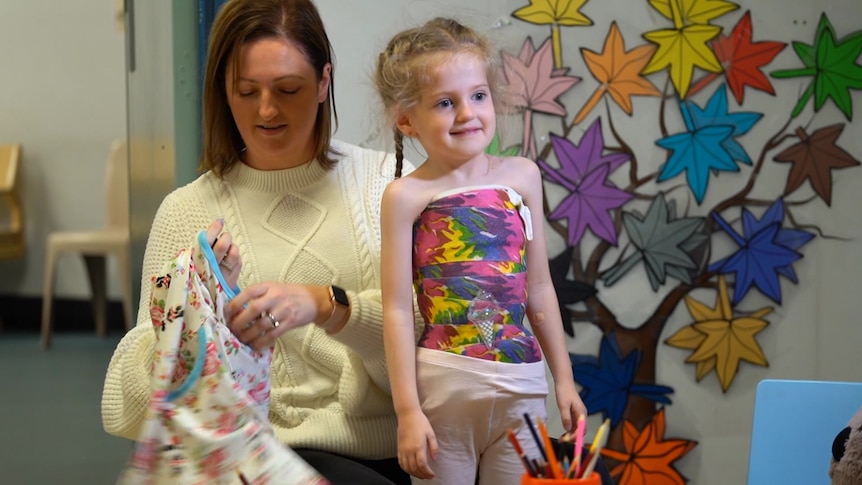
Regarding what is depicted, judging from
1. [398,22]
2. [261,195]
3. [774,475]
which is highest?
[398,22]

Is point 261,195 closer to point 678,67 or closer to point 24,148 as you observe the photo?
point 678,67

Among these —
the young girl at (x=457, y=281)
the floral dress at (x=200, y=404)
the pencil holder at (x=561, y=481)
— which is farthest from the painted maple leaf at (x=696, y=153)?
the pencil holder at (x=561, y=481)

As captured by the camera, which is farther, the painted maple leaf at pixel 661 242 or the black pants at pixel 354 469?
the painted maple leaf at pixel 661 242

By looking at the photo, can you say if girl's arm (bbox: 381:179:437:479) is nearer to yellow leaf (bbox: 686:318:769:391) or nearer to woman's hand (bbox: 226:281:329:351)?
woman's hand (bbox: 226:281:329:351)

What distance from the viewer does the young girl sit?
1402 mm

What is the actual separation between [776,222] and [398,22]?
104 centimetres

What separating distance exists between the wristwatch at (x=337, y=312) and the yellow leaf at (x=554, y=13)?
112cm

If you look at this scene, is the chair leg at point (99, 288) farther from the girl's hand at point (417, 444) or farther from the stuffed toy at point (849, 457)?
the stuffed toy at point (849, 457)

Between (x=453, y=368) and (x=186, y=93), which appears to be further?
(x=186, y=93)

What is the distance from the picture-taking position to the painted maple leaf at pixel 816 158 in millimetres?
2572

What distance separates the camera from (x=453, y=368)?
1400 millimetres

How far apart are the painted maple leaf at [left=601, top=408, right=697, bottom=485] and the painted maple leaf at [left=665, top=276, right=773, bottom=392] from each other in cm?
17

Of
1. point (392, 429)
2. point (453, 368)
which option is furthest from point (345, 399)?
point (453, 368)

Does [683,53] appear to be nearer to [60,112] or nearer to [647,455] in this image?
[647,455]
